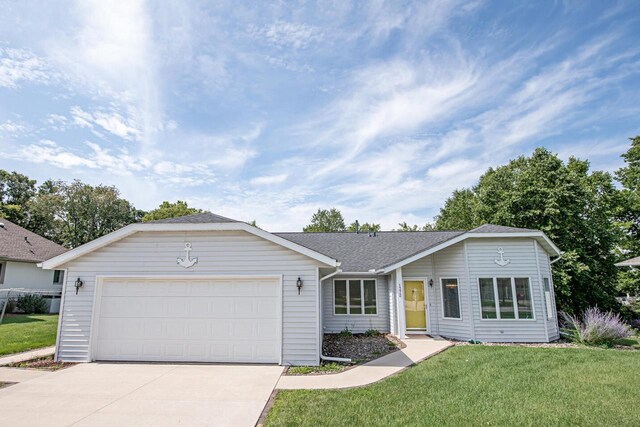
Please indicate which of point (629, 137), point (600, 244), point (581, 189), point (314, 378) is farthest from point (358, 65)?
point (629, 137)

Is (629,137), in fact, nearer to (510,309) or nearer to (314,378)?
(510,309)

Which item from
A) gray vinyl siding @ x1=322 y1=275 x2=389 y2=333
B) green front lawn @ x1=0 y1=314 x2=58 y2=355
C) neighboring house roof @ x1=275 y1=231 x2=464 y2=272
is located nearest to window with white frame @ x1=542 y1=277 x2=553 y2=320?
neighboring house roof @ x1=275 y1=231 x2=464 y2=272

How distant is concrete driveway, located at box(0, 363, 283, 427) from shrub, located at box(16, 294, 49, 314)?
47.8 ft

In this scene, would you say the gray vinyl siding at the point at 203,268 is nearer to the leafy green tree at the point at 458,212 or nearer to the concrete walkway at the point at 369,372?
the concrete walkway at the point at 369,372

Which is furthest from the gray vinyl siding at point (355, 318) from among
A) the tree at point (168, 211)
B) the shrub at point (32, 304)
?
the tree at point (168, 211)

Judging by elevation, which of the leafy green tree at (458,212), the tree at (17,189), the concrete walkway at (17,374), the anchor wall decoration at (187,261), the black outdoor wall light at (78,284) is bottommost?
the concrete walkway at (17,374)

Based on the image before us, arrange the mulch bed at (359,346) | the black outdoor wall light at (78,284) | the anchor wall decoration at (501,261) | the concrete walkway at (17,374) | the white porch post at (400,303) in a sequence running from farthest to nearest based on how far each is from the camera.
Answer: the white porch post at (400,303) → the anchor wall decoration at (501,261) → the mulch bed at (359,346) → the black outdoor wall light at (78,284) → the concrete walkway at (17,374)

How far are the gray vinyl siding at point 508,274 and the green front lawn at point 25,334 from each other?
14.3 metres

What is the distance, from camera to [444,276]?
12.7 metres

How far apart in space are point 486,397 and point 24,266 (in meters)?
24.4

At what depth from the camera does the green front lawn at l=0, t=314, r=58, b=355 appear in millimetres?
10357

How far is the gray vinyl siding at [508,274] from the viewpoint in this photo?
11.6 meters

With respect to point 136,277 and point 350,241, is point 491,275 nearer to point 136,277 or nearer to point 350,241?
point 350,241

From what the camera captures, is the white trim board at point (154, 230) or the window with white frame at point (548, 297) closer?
the white trim board at point (154, 230)
